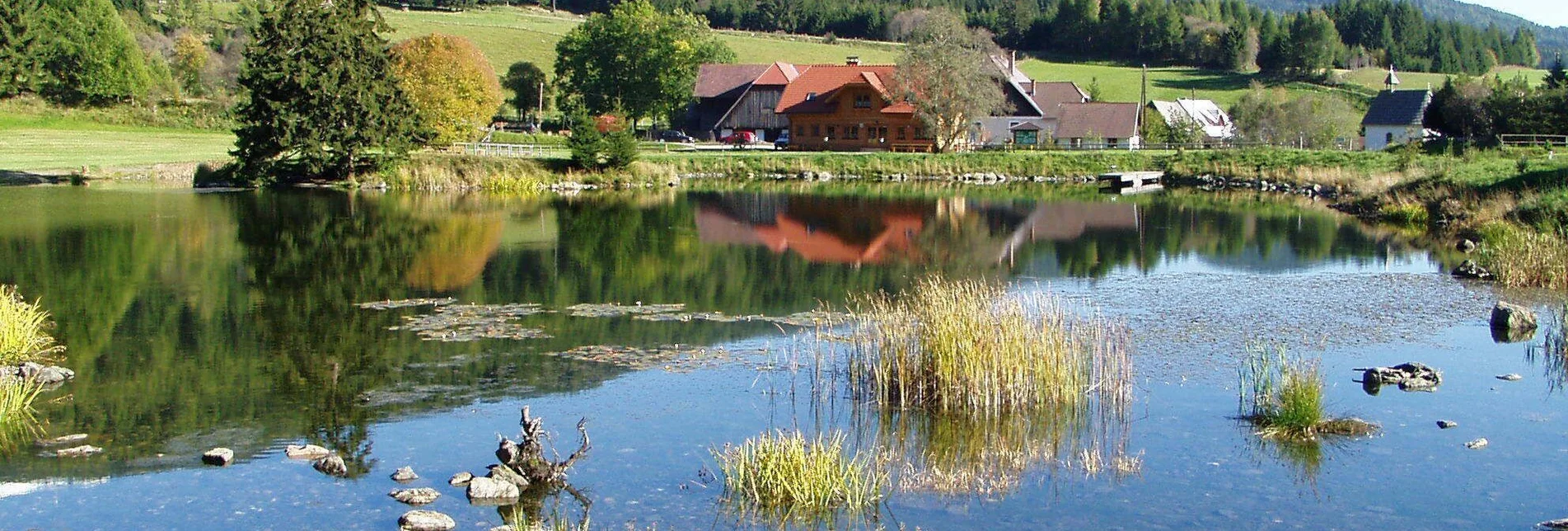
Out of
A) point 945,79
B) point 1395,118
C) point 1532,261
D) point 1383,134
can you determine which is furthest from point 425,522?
point 1383,134

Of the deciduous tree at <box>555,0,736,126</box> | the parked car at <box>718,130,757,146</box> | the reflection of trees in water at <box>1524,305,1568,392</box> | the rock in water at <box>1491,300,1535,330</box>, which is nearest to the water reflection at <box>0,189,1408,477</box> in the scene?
the rock in water at <box>1491,300,1535,330</box>

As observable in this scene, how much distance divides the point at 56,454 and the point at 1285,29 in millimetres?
123943

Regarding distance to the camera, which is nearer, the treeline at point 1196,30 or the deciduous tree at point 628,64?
the deciduous tree at point 628,64

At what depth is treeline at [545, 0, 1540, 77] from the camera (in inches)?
4931

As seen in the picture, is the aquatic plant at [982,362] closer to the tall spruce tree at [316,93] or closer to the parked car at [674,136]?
the tall spruce tree at [316,93]

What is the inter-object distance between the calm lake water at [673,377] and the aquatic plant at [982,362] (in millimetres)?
444

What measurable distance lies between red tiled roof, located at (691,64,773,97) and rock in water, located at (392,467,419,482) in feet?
258

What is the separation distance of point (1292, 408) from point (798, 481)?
5.66 meters

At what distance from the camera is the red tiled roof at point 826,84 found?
77750 mm

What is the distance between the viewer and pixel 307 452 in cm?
1343

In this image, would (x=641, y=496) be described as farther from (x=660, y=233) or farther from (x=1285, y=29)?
(x=1285, y=29)

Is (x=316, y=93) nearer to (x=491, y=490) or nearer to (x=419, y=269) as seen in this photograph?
(x=419, y=269)

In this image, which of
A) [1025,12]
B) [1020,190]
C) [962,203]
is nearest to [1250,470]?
[962,203]

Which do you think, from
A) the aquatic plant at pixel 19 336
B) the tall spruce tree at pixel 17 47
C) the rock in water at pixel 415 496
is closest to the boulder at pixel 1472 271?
the rock in water at pixel 415 496
